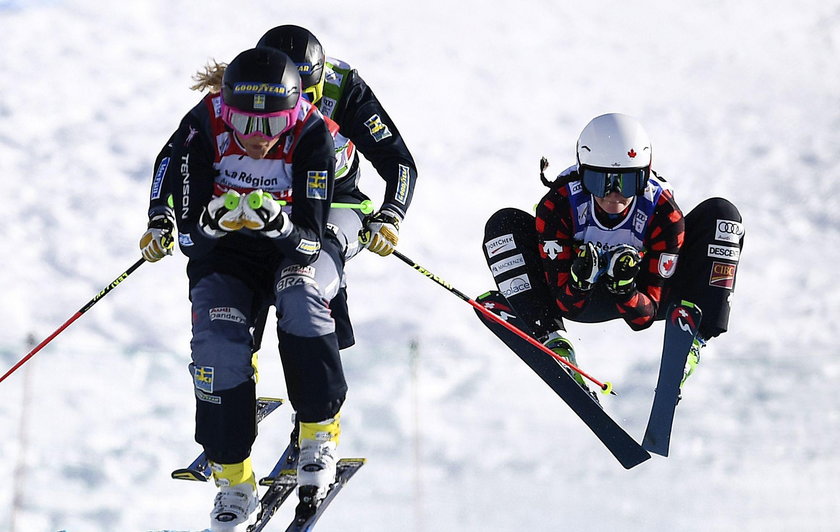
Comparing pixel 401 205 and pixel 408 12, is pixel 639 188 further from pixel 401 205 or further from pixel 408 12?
pixel 408 12

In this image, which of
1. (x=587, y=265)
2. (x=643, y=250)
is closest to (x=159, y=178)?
(x=587, y=265)

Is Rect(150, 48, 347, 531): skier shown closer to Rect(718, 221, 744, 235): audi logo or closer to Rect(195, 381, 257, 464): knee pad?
Rect(195, 381, 257, 464): knee pad

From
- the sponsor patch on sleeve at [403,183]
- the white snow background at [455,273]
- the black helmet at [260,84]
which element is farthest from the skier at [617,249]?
the white snow background at [455,273]

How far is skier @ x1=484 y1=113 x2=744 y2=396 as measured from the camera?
17.1 ft

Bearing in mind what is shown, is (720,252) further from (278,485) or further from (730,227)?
(278,485)

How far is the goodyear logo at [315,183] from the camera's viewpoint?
436cm

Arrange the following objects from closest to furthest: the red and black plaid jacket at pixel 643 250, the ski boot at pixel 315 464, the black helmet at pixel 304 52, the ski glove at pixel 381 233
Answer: the ski boot at pixel 315 464 → the ski glove at pixel 381 233 → the black helmet at pixel 304 52 → the red and black plaid jacket at pixel 643 250

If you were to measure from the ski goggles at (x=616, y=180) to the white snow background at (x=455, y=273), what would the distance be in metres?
2.49

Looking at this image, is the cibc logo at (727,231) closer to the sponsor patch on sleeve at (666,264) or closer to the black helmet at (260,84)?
the sponsor patch on sleeve at (666,264)

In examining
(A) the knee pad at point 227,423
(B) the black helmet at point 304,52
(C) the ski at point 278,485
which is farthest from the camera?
(B) the black helmet at point 304,52

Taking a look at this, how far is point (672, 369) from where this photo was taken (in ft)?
17.4

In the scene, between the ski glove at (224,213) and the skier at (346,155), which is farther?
the skier at (346,155)

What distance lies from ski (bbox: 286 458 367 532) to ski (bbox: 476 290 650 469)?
101cm

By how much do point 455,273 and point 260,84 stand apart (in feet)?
24.0
